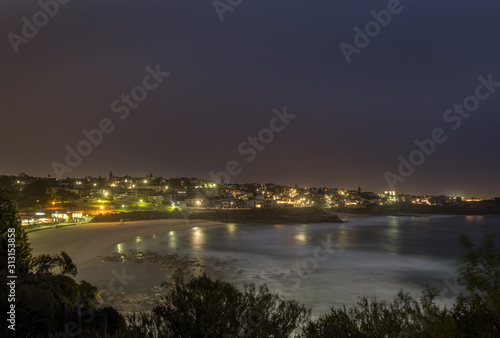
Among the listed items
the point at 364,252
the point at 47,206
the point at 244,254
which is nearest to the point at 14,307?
the point at 244,254

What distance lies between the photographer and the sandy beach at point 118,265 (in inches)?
650

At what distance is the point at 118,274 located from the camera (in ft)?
70.5

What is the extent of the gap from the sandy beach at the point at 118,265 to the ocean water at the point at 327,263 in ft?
5.48

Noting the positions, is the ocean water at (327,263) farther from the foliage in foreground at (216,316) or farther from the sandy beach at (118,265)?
the foliage in foreground at (216,316)

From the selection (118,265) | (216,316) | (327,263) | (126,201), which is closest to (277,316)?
(216,316)

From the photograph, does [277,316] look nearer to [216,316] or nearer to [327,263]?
[216,316]

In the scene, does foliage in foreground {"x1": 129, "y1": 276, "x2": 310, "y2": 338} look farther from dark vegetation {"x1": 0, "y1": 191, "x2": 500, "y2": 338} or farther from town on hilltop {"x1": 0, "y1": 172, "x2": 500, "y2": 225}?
town on hilltop {"x1": 0, "y1": 172, "x2": 500, "y2": 225}

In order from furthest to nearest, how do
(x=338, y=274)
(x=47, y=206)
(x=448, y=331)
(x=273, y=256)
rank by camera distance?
(x=47, y=206), (x=273, y=256), (x=338, y=274), (x=448, y=331)

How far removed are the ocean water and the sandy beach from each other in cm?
167

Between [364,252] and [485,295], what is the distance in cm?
3487

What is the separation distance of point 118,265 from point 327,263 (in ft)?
50.8

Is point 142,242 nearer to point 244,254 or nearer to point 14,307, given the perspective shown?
point 244,254

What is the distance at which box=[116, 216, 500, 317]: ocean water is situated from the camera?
20.2m

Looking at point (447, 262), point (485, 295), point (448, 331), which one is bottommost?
point (447, 262)
